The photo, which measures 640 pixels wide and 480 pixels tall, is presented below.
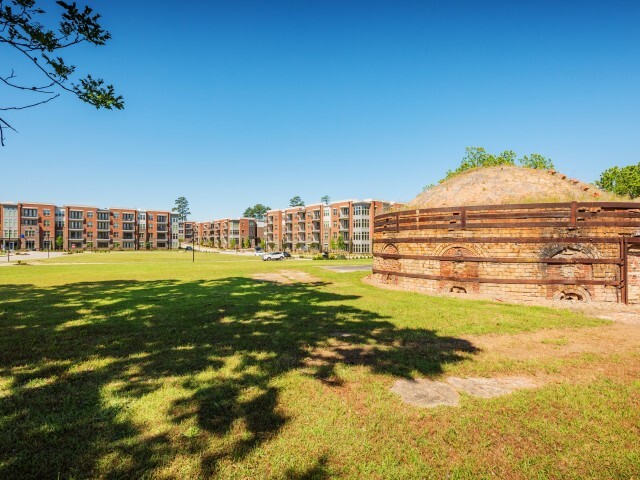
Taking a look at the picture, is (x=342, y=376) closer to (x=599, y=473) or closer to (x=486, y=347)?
(x=599, y=473)

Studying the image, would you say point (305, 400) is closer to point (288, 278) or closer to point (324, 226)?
point (288, 278)

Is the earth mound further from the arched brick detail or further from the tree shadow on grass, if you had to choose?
the tree shadow on grass

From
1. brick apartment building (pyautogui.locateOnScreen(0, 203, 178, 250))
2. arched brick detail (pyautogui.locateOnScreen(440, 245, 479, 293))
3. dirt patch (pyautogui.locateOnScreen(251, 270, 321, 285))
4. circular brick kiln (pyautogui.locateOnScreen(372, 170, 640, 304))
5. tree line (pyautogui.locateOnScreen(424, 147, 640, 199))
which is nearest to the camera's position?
circular brick kiln (pyautogui.locateOnScreen(372, 170, 640, 304))

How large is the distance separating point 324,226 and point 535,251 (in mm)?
71259

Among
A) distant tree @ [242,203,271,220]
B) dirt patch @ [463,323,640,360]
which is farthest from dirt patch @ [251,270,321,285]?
distant tree @ [242,203,271,220]

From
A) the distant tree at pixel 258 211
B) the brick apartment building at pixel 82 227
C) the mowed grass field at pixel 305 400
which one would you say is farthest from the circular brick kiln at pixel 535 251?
the distant tree at pixel 258 211

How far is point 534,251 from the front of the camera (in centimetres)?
1283

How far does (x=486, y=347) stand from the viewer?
7.34m

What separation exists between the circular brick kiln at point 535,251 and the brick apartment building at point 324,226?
48.6 metres

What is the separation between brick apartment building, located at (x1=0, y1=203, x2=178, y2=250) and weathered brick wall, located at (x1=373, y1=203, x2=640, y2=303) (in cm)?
9045

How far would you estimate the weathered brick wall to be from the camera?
1216 centimetres

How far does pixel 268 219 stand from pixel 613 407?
102527 mm

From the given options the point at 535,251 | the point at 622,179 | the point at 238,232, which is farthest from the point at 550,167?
the point at 238,232

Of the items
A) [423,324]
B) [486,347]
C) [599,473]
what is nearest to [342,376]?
[599,473]
